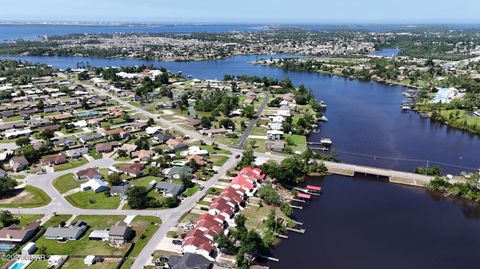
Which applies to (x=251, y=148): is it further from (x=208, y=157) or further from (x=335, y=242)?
(x=335, y=242)

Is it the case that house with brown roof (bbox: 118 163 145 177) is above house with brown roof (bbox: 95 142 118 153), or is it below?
below

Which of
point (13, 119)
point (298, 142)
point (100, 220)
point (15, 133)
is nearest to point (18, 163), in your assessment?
point (15, 133)

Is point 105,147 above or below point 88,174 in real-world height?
above

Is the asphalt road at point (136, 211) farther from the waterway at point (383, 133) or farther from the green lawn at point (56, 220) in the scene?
the waterway at point (383, 133)

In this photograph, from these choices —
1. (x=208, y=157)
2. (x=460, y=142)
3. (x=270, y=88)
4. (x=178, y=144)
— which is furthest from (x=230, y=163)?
(x=270, y=88)

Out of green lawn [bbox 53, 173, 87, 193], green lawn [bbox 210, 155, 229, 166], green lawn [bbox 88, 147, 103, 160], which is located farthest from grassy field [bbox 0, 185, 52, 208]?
green lawn [bbox 210, 155, 229, 166]

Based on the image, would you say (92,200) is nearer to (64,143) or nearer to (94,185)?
(94,185)

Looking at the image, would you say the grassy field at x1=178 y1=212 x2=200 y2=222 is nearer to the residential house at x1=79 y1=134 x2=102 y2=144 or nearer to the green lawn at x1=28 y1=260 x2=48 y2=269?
the green lawn at x1=28 y1=260 x2=48 y2=269
